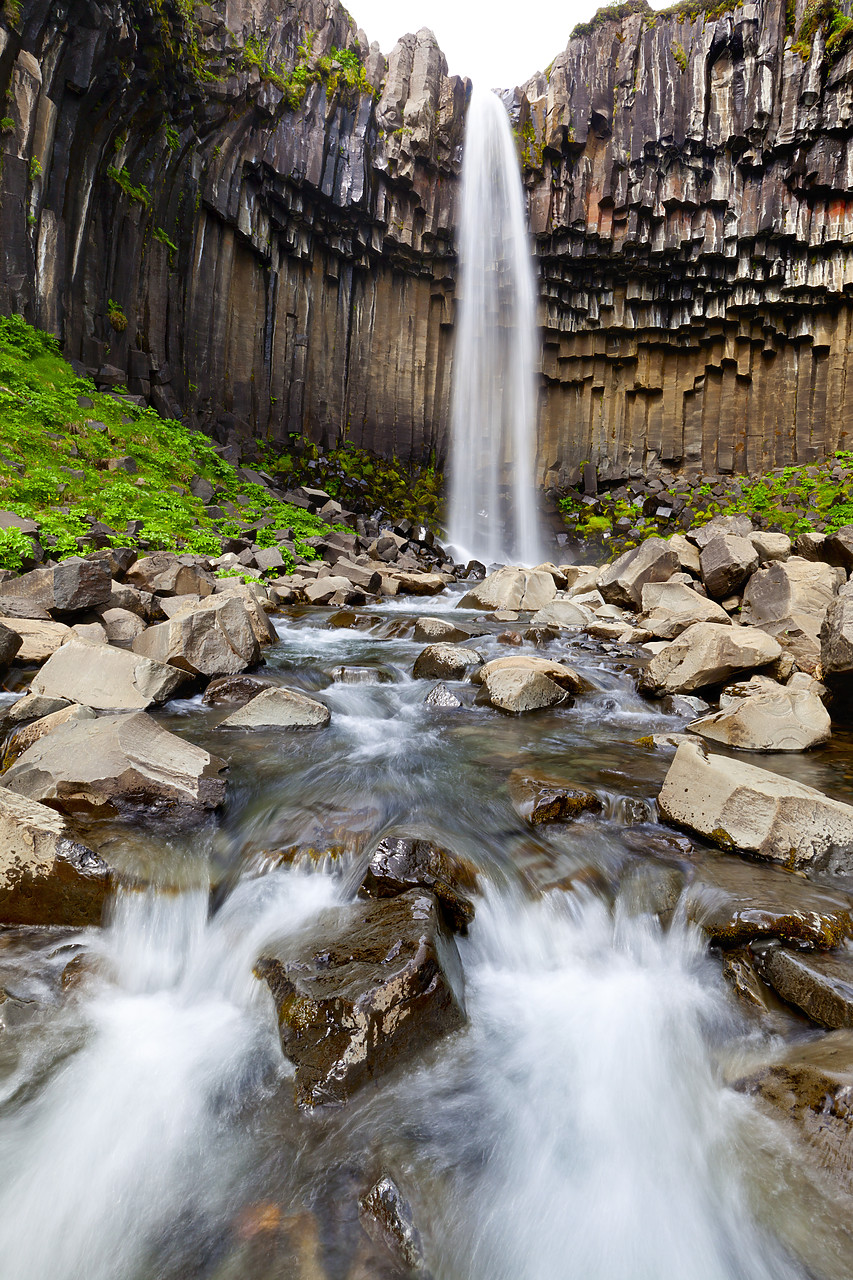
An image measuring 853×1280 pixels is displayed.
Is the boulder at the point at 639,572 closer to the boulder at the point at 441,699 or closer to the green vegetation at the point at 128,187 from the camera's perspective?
the boulder at the point at 441,699

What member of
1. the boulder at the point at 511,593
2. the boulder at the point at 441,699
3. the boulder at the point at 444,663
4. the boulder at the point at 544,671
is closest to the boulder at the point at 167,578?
the boulder at the point at 444,663

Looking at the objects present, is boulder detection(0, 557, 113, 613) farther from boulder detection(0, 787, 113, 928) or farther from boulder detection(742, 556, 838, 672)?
boulder detection(742, 556, 838, 672)

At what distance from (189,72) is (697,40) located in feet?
54.1

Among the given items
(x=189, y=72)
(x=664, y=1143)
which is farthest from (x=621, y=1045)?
(x=189, y=72)

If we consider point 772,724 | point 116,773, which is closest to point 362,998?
point 116,773

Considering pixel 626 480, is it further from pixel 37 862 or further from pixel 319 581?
pixel 37 862

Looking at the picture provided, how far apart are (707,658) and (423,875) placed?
3.78 metres

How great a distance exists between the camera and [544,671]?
5.66 m

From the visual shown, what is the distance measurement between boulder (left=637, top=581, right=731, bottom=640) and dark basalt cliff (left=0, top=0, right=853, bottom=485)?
13172 mm

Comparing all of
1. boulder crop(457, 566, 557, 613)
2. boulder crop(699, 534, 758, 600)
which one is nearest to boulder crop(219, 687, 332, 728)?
boulder crop(457, 566, 557, 613)

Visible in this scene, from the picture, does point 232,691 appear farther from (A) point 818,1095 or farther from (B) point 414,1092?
(A) point 818,1095

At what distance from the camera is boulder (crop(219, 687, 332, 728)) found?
4680 millimetres

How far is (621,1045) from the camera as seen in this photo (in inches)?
89.5

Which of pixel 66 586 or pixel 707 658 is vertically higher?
pixel 66 586
